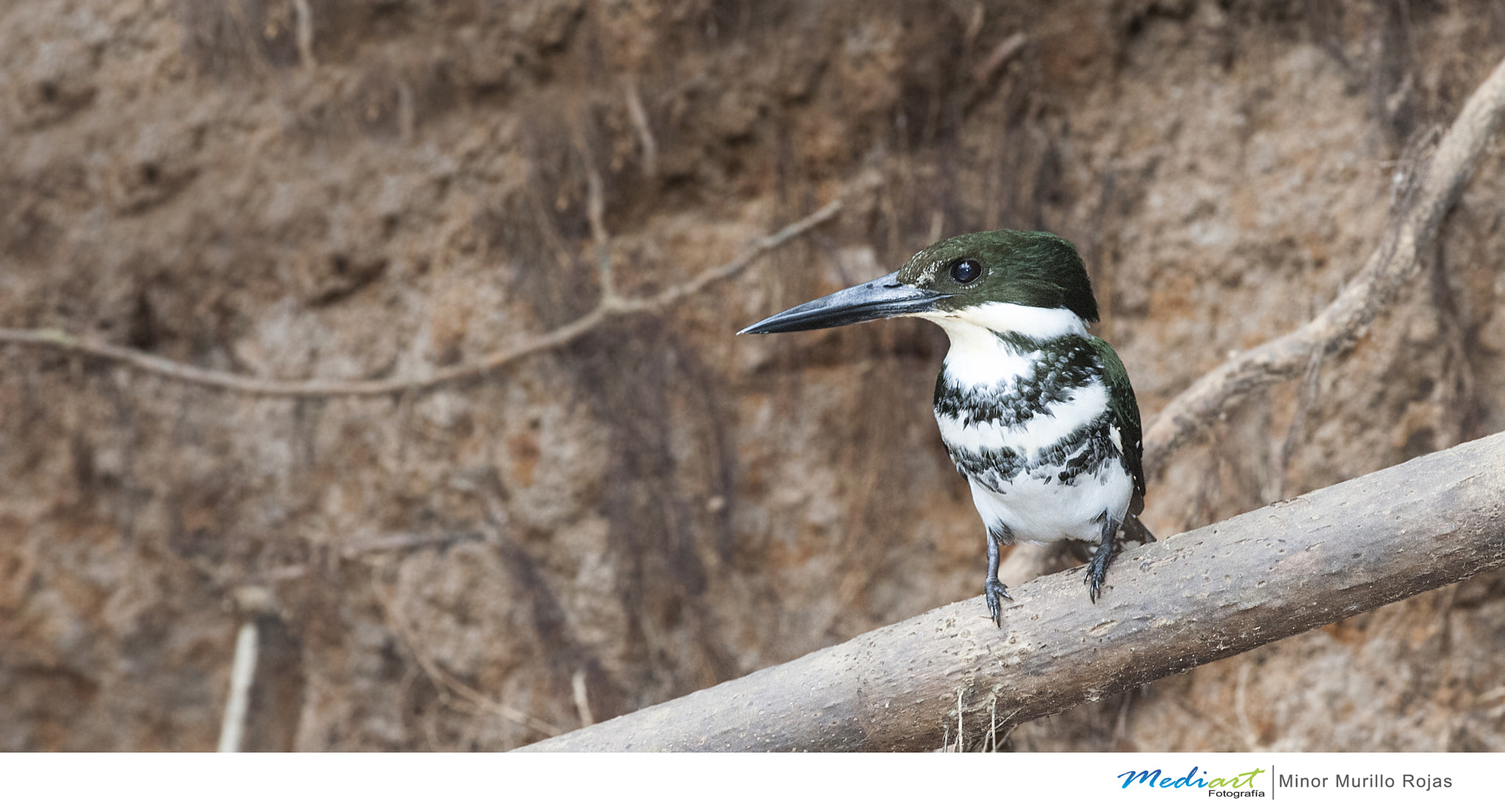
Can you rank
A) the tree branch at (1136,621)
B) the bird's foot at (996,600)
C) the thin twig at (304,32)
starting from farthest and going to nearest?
the thin twig at (304,32), the bird's foot at (996,600), the tree branch at (1136,621)

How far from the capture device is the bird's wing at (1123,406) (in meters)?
1.15

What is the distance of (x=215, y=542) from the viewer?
265cm

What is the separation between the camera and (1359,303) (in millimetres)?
1607

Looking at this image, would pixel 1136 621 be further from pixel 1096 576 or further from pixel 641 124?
pixel 641 124

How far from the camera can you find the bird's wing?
3.78 ft

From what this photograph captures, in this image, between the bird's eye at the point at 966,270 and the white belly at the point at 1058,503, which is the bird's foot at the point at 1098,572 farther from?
the bird's eye at the point at 966,270

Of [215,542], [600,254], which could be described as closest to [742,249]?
[600,254]

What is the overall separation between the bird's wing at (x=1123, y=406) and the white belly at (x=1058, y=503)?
22mm

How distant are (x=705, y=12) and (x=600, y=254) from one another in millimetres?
Result: 635

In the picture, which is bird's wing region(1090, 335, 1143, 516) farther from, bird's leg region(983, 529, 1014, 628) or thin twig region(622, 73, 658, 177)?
thin twig region(622, 73, 658, 177)

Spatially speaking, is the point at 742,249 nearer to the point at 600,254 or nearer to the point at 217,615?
the point at 600,254

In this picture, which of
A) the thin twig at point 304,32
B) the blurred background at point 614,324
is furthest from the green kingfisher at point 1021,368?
the thin twig at point 304,32

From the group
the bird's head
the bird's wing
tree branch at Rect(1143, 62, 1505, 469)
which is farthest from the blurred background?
the bird's head
